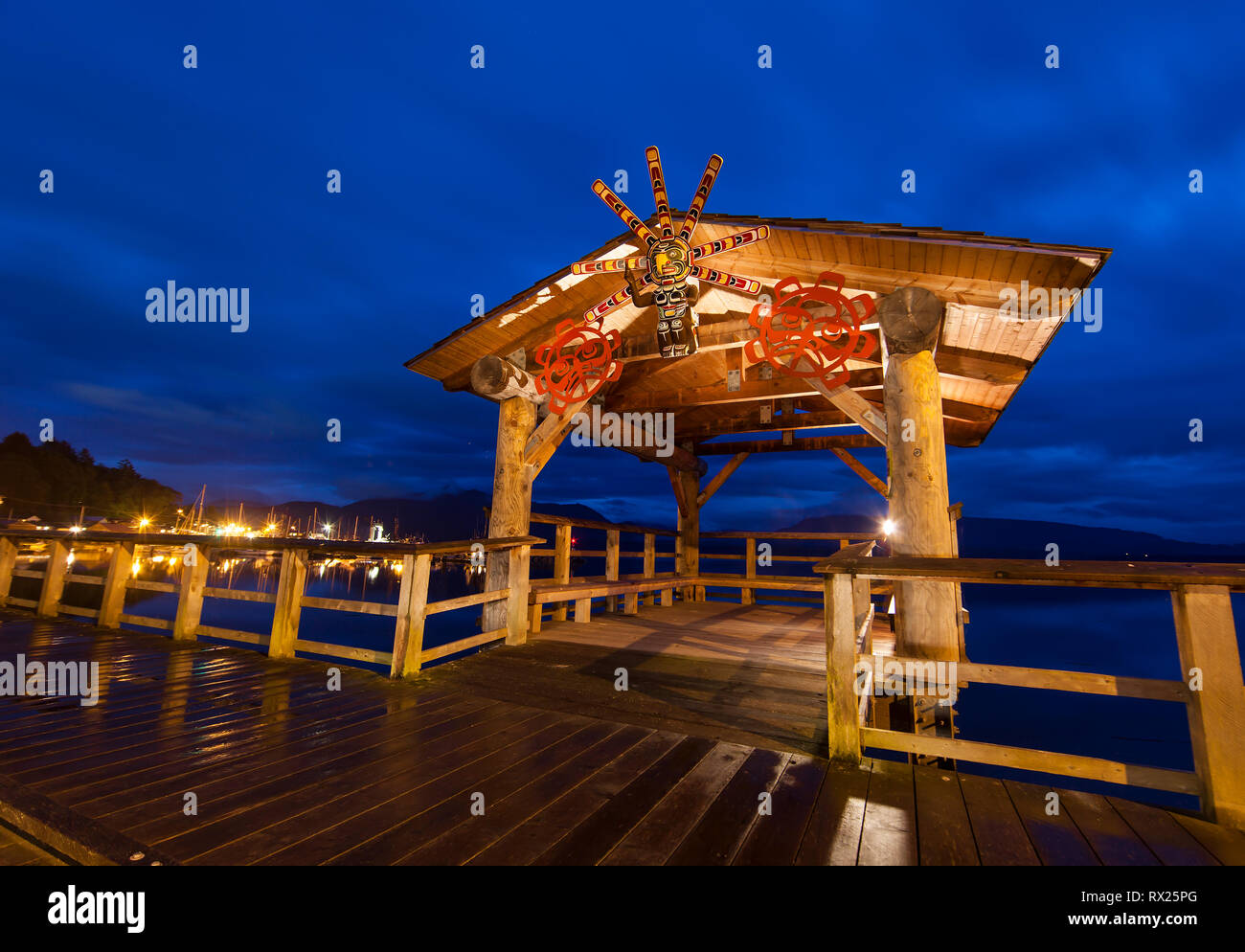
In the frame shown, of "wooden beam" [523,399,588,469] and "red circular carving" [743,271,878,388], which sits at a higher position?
"red circular carving" [743,271,878,388]

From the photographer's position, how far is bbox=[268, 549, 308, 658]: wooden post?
4.68 m

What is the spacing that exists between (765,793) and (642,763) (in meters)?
0.65

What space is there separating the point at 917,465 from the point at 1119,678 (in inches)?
88.0

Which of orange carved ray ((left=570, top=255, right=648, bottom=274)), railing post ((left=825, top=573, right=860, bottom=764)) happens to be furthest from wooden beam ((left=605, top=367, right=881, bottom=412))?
railing post ((left=825, top=573, right=860, bottom=764))

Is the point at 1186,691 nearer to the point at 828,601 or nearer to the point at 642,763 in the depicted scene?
the point at 828,601

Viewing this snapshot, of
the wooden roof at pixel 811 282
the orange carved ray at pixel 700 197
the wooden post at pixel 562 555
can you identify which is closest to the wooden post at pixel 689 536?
the wooden roof at pixel 811 282

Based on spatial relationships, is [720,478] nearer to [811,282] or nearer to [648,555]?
[648,555]

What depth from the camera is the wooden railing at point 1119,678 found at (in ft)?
6.91

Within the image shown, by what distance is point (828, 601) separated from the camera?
282cm

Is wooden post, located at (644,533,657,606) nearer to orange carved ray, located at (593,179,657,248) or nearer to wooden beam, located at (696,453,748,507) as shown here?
wooden beam, located at (696,453,748,507)

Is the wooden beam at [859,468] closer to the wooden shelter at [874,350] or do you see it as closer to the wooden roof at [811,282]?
the wooden shelter at [874,350]

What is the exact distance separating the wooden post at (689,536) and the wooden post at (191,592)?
7866 mm
